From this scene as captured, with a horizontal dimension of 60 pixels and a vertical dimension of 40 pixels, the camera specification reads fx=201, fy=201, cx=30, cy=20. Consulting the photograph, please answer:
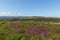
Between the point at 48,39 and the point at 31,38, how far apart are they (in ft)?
2.83

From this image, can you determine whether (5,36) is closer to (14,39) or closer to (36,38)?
(14,39)

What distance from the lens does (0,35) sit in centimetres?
970

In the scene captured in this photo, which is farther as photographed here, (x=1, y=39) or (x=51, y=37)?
(x=51, y=37)

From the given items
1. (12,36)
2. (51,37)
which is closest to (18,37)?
(12,36)

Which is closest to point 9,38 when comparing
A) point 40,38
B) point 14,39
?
point 14,39

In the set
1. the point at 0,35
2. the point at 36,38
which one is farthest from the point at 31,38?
the point at 0,35

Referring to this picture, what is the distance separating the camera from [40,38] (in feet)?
30.3

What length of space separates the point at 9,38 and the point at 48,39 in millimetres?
1846

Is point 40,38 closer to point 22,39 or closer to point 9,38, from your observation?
point 22,39

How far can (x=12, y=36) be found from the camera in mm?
9555

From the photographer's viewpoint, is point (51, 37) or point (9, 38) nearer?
point (9, 38)

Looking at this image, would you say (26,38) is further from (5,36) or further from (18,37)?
(5,36)

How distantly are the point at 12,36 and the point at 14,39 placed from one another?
0.84ft

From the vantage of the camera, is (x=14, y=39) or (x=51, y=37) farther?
(x=51, y=37)
